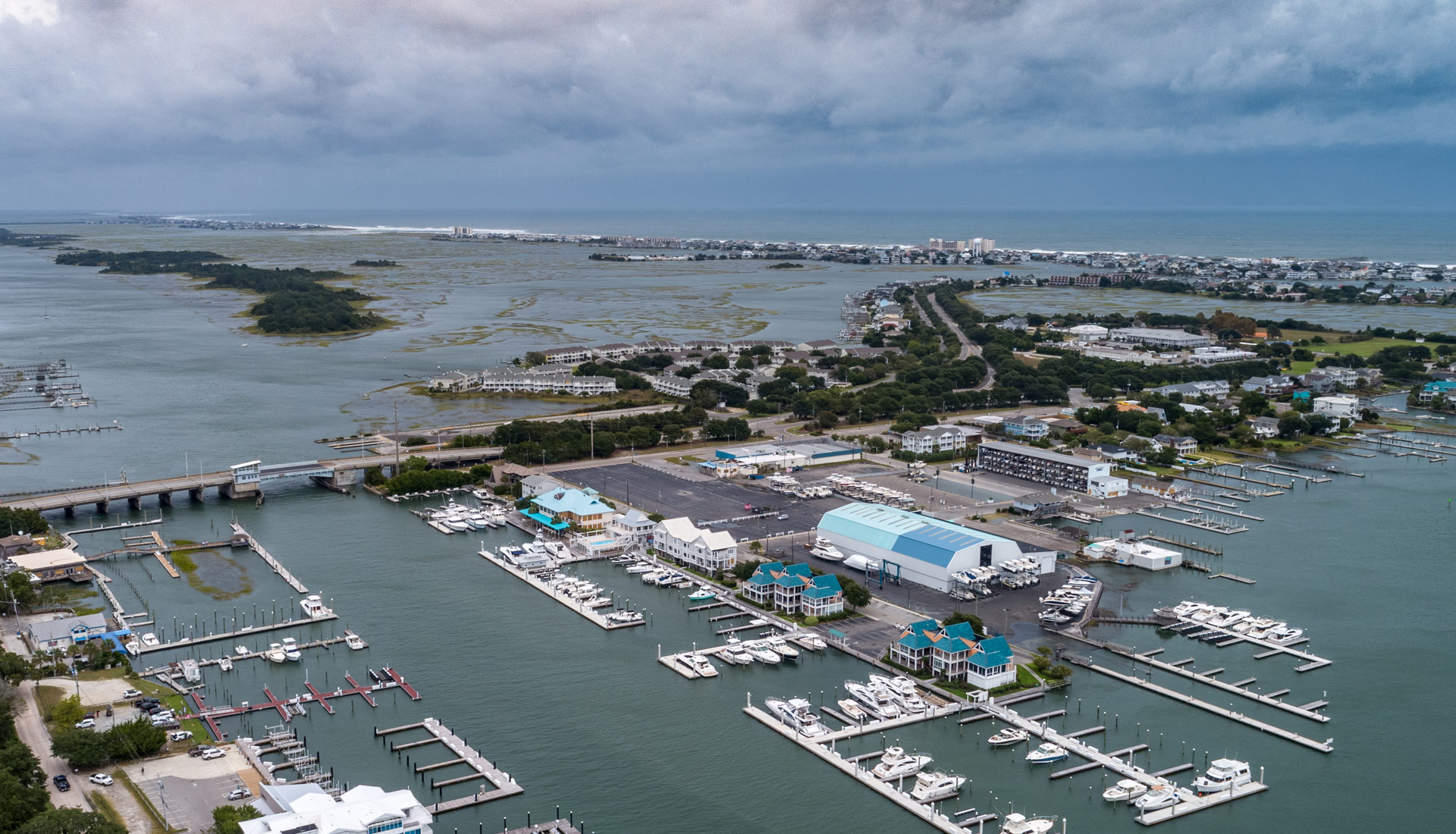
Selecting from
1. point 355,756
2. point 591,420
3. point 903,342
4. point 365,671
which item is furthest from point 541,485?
point 903,342

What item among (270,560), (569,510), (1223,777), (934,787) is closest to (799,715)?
(934,787)

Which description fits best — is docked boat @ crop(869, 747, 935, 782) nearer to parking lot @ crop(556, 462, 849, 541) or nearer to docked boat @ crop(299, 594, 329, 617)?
parking lot @ crop(556, 462, 849, 541)

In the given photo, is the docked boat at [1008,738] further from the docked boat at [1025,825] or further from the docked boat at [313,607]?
the docked boat at [313,607]

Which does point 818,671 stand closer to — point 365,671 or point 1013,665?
point 1013,665

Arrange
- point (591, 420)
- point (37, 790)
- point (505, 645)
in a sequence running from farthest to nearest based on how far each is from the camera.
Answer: point (591, 420) < point (505, 645) < point (37, 790)

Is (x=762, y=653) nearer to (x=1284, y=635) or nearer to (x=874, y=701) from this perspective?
A: (x=874, y=701)

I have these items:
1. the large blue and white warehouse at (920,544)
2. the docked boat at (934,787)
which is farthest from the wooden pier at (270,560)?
the docked boat at (934,787)
